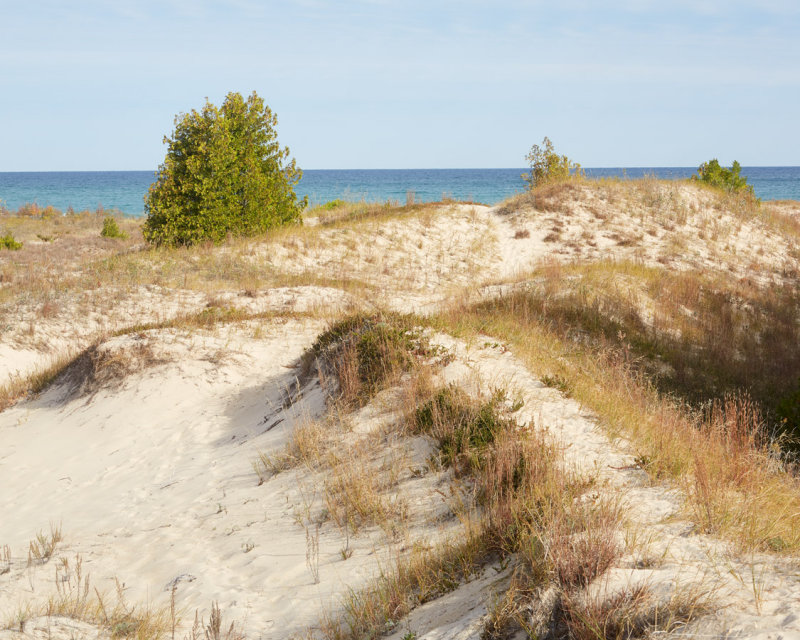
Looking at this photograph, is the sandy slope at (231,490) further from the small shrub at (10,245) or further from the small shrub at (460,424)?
the small shrub at (10,245)

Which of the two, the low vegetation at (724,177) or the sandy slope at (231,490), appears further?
the low vegetation at (724,177)

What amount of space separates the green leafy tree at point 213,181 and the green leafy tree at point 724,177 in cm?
2185

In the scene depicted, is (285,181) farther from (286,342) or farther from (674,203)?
(674,203)

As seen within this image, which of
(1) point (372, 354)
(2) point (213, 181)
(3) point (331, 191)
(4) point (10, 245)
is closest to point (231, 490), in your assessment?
(1) point (372, 354)

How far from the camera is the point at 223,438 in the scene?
8.62 meters

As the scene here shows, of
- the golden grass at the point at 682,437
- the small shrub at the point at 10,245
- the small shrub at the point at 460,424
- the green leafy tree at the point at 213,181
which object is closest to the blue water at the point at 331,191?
the green leafy tree at the point at 213,181

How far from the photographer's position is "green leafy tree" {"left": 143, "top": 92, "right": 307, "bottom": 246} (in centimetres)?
1888

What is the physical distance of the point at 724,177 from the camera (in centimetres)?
3020

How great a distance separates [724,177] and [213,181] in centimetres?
2445

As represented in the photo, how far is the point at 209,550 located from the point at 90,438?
462 cm

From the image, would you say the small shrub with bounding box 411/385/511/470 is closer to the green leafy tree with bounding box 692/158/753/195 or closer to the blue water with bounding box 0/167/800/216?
the blue water with bounding box 0/167/800/216

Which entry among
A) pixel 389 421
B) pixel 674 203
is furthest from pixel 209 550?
pixel 674 203

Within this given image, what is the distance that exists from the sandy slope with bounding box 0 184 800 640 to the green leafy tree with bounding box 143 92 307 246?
4221 millimetres

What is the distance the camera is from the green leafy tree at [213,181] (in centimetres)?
1888
